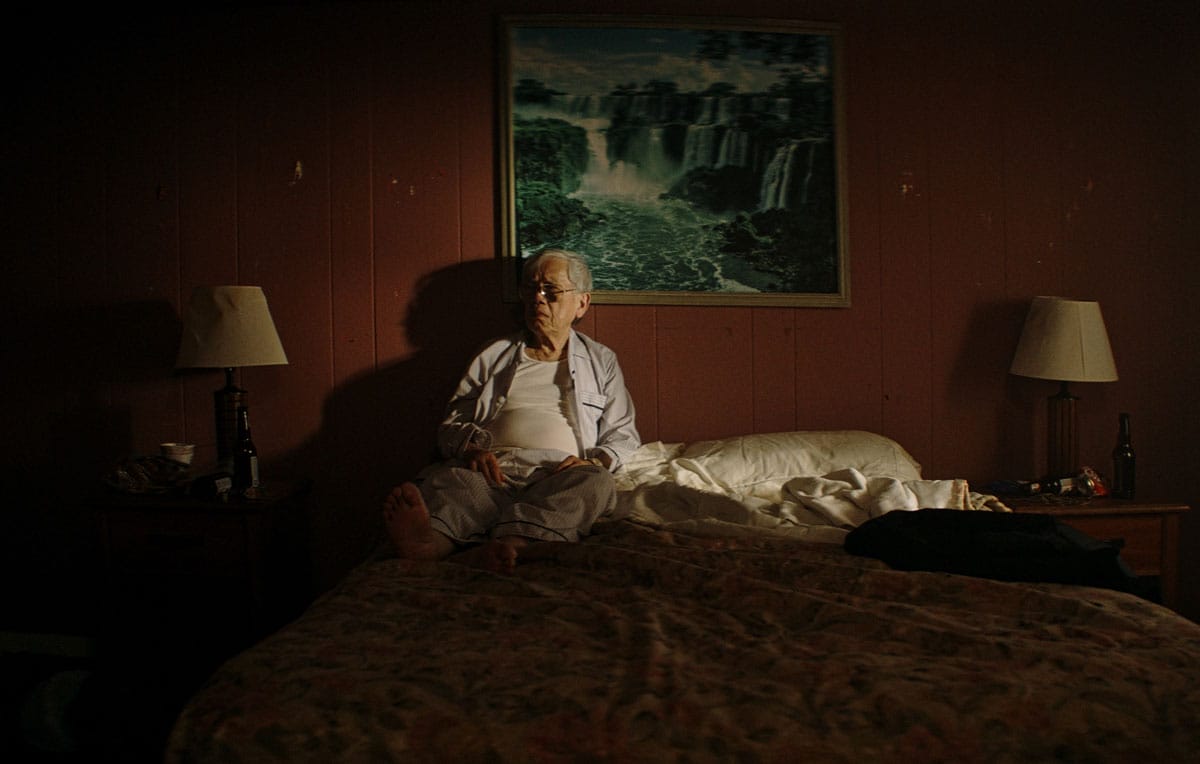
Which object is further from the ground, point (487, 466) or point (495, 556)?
point (487, 466)

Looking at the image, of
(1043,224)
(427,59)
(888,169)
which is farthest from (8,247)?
(1043,224)

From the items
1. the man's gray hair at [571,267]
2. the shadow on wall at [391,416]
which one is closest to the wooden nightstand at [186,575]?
the shadow on wall at [391,416]

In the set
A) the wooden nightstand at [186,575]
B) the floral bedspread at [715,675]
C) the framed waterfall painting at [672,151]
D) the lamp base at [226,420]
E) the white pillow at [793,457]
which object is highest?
the framed waterfall painting at [672,151]

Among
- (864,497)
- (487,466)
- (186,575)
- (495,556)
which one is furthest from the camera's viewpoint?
(186,575)

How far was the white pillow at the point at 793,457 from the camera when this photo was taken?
2303 mm

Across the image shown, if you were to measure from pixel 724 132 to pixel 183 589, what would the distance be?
243 centimetres

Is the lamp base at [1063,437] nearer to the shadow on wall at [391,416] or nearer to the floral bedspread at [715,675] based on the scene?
the floral bedspread at [715,675]

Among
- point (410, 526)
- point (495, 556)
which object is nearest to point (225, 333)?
point (410, 526)

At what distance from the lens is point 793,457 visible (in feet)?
7.80

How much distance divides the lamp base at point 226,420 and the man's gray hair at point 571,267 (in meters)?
1.07

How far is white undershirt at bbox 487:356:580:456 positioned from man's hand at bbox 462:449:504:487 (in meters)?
0.12

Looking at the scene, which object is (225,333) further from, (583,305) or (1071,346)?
(1071,346)

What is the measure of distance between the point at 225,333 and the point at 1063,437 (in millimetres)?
2880

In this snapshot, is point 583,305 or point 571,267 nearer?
point 571,267
